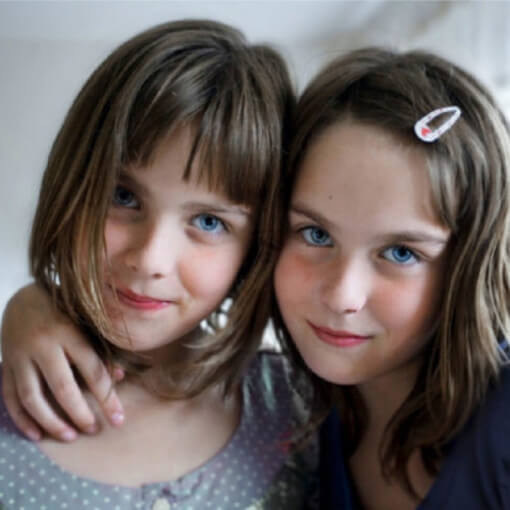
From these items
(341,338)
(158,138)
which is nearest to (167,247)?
(158,138)

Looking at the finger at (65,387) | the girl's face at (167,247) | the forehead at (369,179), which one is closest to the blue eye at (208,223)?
the girl's face at (167,247)

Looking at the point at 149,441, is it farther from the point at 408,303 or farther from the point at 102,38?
the point at 102,38

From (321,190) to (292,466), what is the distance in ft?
1.24

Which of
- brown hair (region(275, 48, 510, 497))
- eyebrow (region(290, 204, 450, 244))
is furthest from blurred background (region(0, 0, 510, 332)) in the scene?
eyebrow (region(290, 204, 450, 244))

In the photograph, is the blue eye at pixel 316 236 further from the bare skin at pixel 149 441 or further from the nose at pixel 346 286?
the bare skin at pixel 149 441

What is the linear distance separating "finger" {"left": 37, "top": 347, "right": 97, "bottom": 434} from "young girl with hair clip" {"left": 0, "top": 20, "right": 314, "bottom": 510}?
22 mm

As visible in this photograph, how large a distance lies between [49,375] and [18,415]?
0.06m

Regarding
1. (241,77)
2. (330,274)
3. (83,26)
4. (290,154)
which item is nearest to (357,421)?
(330,274)

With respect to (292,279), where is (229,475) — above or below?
below

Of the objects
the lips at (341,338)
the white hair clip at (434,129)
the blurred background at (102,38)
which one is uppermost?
the blurred background at (102,38)

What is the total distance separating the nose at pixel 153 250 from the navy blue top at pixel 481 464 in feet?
1.30

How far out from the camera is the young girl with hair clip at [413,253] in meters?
0.72

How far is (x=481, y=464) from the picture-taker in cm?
76

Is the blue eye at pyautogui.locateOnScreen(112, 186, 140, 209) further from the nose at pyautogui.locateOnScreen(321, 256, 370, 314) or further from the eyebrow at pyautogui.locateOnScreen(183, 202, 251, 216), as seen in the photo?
the nose at pyautogui.locateOnScreen(321, 256, 370, 314)
